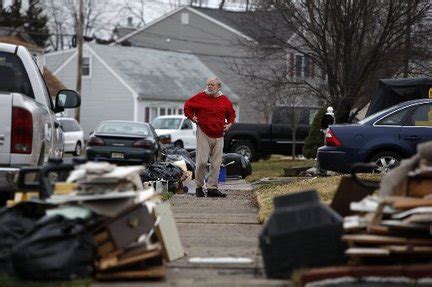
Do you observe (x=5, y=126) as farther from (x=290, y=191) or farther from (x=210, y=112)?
(x=210, y=112)

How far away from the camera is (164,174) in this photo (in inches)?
635

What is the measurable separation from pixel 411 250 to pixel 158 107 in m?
47.4

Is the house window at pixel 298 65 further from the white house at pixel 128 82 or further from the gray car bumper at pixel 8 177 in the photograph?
the white house at pixel 128 82

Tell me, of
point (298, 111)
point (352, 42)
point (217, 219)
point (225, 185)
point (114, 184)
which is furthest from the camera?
point (298, 111)

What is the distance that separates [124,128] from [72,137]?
12335 mm

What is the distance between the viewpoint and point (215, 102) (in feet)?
47.1

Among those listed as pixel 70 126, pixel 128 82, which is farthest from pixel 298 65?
pixel 128 82

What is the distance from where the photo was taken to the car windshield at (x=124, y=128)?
28438 millimetres

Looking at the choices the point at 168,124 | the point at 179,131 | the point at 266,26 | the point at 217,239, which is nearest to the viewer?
the point at 217,239

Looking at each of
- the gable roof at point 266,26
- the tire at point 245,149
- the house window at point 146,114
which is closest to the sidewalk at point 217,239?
the gable roof at point 266,26

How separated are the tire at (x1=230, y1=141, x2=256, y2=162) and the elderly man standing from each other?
18272 millimetres

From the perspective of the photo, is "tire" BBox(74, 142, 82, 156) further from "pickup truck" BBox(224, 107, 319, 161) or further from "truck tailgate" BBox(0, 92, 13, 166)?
"truck tailgate" BBox(0, 92, 13, 166)

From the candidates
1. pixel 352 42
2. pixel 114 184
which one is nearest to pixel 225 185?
pixel 352 42

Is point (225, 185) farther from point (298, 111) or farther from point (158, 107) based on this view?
point (158, 107)
